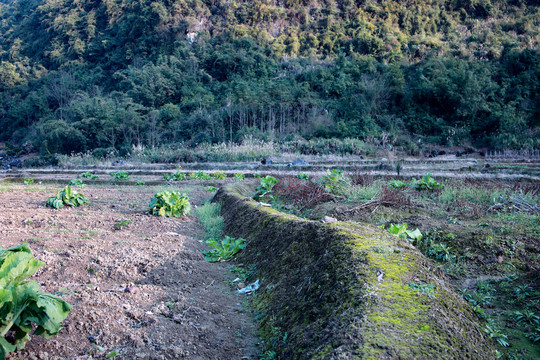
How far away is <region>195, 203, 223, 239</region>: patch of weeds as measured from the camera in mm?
6457

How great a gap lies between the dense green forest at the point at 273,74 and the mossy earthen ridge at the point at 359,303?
24.9m

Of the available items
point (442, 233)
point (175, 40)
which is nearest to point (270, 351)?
point (442, 233)

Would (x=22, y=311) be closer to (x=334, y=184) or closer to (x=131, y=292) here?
(x=131, y=292)

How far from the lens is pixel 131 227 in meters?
5.89

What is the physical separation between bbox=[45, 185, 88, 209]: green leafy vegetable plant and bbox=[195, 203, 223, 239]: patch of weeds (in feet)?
8.71

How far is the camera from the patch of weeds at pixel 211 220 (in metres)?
6.46

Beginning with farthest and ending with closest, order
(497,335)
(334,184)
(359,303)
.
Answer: (334,184)
(497,335)
(359,303)

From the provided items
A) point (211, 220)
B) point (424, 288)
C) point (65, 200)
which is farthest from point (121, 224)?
point (424, 288)

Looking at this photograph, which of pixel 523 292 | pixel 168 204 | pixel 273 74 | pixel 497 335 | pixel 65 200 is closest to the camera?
pixel 497 335

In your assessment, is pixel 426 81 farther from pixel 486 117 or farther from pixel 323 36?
pixel 323 36

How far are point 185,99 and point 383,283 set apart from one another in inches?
1599

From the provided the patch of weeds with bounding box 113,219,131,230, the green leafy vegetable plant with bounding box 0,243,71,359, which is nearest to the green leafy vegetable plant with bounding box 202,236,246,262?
the patch of weeds with bounding box 113,219,131,230

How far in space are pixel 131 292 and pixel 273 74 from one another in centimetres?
4184

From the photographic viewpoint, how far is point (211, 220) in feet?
23.4
